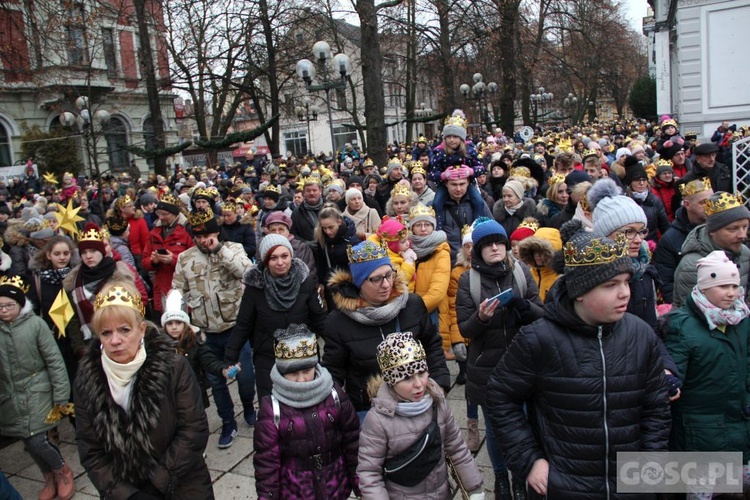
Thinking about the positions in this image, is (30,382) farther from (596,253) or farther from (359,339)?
(596,253)

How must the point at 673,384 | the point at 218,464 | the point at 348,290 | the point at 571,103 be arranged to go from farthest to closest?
the point at 571,103 < the point at 218,464 < the point at 348,290 < the point at 673,384

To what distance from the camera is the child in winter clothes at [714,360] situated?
10.2 ft

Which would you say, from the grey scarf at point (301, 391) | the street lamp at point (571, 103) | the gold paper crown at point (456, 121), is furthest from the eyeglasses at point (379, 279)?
the street lamp at point (571, 103)

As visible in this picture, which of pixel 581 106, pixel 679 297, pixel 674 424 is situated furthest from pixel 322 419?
pixel 581 106

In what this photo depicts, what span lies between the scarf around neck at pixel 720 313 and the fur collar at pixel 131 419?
2911 mm

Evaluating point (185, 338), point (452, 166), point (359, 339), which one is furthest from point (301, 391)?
point (452, 166)

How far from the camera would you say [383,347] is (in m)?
2.92

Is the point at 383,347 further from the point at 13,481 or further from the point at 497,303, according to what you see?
the point at 13,481

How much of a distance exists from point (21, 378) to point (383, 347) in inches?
120

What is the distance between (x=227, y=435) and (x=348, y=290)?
90.7 inches

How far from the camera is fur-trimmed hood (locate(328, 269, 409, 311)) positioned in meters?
3.51

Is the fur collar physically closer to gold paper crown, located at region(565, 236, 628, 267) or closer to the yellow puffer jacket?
gold paper crown, located at region(565, 236, 628, 267)

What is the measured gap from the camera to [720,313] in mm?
3104

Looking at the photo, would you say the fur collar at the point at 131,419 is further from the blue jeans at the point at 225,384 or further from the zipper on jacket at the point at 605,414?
the zipper on jacket at the point at 605,414
